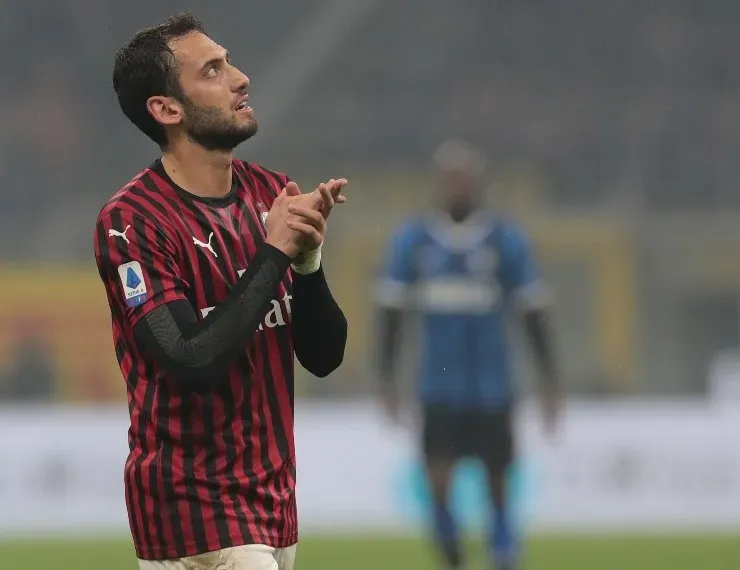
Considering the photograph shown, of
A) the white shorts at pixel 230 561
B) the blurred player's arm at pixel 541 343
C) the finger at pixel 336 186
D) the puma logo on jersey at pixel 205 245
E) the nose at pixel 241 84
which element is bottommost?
the white shorts at pixel 230 561

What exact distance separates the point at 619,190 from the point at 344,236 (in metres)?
2.50

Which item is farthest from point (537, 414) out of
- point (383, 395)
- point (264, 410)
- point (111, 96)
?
point (264, 410)

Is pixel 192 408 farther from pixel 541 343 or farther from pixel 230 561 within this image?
pixel 541 343

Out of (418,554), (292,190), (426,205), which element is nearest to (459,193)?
(418,554)

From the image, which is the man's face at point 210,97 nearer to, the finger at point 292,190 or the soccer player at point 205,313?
the soccer player at point 205,313

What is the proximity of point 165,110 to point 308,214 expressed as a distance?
456 millimetres

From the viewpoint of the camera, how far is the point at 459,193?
8477mm

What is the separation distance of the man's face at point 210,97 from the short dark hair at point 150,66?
Answer: 0.02 m

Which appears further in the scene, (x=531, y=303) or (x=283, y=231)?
(x=531, y=303)

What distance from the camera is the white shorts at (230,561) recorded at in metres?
3.27

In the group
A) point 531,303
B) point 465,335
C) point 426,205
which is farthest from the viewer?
point 426,205

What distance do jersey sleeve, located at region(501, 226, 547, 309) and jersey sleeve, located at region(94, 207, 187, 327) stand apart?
5246 millimetres

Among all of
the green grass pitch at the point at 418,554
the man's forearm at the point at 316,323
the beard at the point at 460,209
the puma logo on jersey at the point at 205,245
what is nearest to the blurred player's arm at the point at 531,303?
the beard at the point at 460,209

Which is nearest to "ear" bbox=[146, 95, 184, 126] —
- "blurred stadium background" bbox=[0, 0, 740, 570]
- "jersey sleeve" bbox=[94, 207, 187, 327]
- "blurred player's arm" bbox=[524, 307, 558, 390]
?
"jersey sleeve" bbox=[94, 207, 187, 327]
